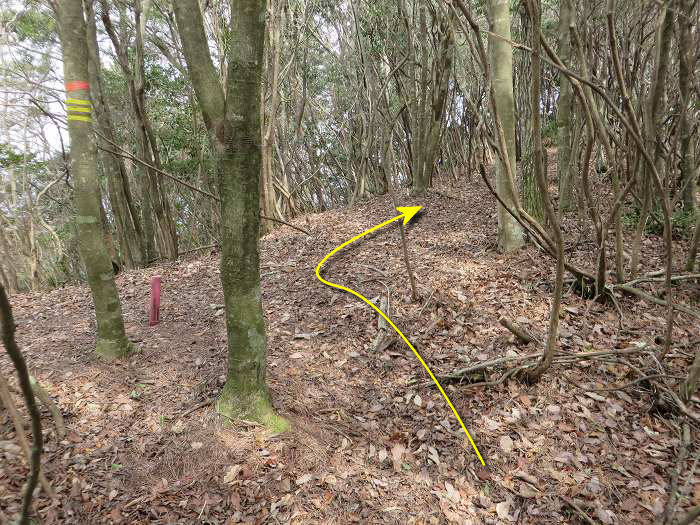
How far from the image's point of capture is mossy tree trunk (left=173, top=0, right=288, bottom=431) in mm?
2305

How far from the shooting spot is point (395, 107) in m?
12.0

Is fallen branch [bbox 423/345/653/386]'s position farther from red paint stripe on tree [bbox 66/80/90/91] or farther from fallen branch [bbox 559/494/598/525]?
red paint stripe on tree [bbox 66/80/90/91]

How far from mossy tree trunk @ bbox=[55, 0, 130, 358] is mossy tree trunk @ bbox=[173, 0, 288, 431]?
1.07 m

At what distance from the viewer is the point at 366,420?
124 inches

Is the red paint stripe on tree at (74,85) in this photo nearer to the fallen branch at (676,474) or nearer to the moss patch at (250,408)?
the moss patch at (250,408)

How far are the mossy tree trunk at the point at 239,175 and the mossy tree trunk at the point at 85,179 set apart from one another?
1067 mm

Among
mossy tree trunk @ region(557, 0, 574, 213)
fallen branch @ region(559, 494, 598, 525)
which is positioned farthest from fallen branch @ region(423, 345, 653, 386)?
mossy tree trunk @ region(557, 0, 574, 213)

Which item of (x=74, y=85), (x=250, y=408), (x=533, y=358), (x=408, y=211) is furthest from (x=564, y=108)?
(x=74, y=85)

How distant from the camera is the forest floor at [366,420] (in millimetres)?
2385

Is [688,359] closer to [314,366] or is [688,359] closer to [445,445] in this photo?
[445,445]

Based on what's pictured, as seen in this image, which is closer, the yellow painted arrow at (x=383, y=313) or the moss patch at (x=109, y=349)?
the yellow painted arrow at (x=383, y=313)

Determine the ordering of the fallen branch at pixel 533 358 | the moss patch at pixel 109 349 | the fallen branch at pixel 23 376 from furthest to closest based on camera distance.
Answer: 1. the moss patch at pixel 109 349
2. the fallen branch at pixel 533 358
3. the fallen branch at pixel 23 376

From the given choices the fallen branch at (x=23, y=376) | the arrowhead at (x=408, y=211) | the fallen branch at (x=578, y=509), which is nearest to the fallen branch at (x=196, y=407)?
the fallen branch at (x=23, y=376)

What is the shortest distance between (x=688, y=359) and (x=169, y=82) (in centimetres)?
1217
